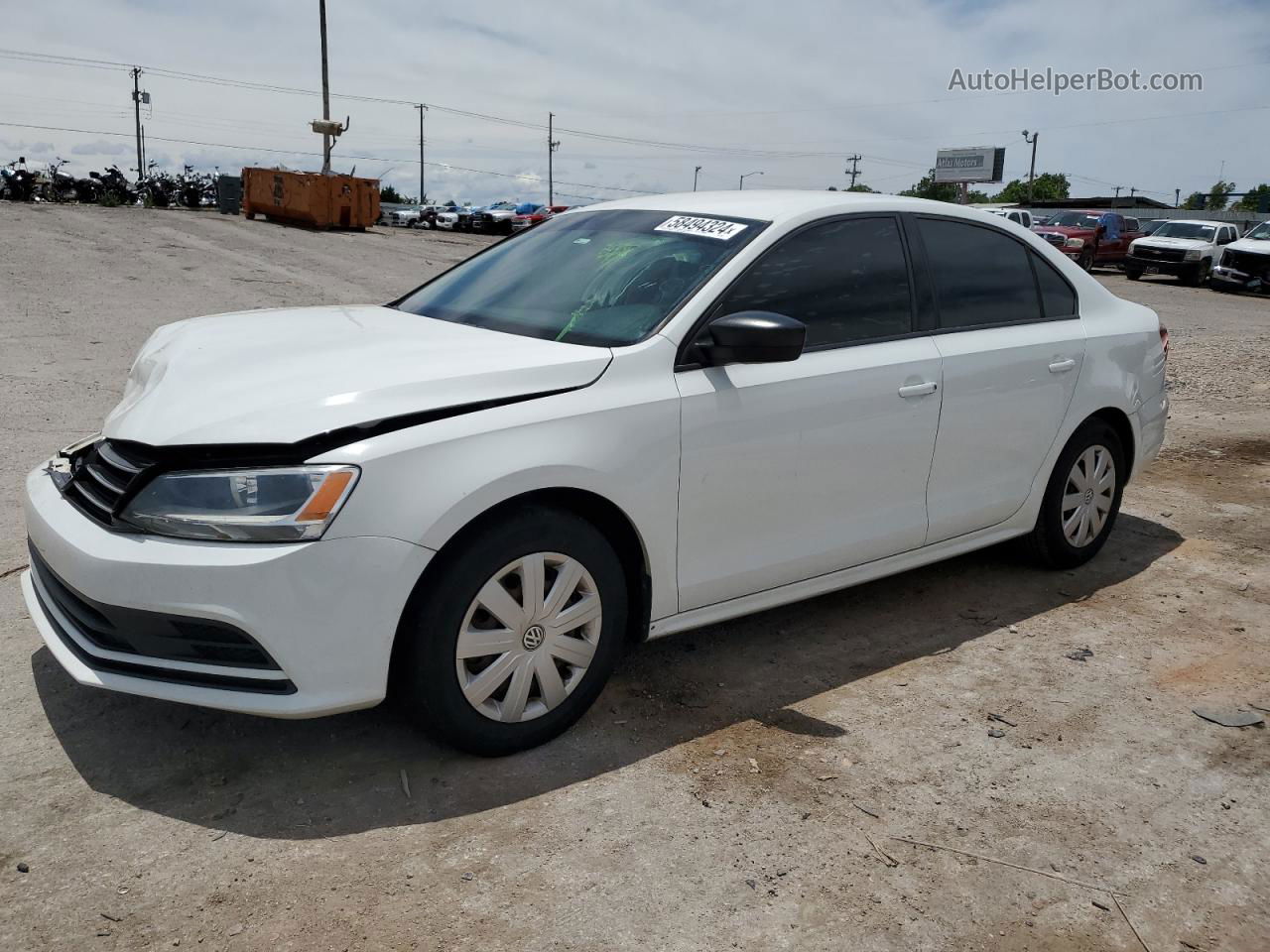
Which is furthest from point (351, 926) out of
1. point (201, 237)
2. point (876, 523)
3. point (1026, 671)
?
point (201, 237)

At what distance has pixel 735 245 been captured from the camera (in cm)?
369

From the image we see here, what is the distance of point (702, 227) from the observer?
3.87 metres

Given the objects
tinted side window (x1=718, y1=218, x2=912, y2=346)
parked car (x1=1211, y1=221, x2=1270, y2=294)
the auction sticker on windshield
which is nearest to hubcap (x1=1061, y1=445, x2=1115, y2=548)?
tinted side window (x1=718, y1=218, x2=912, y2=346)

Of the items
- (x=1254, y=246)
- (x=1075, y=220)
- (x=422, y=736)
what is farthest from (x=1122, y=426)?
(x=1075, y=220)

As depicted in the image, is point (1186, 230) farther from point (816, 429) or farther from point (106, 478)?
point (106, 478)

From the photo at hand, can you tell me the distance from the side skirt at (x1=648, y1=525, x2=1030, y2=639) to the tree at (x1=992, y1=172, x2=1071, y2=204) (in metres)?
91.4

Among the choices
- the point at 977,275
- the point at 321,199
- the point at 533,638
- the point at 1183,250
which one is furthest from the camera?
the point at 321,199

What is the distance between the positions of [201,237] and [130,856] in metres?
19.8

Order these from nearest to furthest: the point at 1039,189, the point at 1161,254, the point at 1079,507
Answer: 1. the point at 1079,507
2. the point at 1161,254
3. the point at 1039,189

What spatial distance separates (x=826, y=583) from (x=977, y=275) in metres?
1.50

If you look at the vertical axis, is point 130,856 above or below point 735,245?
below

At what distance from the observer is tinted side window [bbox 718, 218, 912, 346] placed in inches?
146

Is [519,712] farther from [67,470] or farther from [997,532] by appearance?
[997,532]

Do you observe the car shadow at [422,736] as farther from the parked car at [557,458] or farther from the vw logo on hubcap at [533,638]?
the vw logo on hubcap at [533,638]
